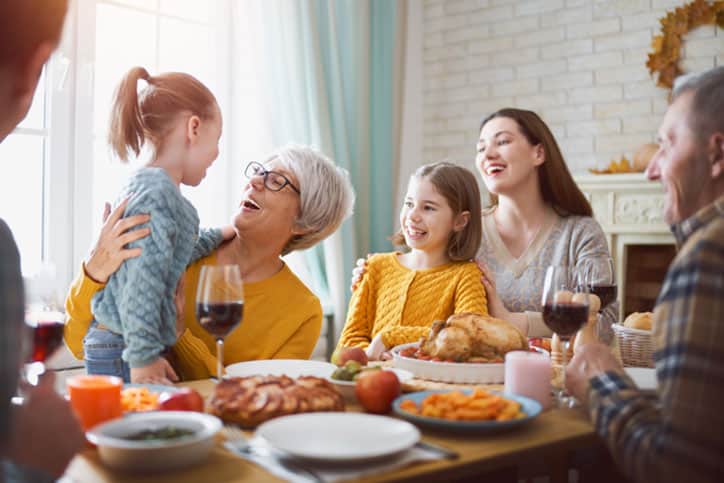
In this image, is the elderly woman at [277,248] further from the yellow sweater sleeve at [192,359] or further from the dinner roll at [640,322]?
the dinner roll at [640,322]

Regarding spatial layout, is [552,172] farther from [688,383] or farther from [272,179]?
[688,383]

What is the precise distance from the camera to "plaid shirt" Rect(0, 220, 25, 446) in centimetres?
93

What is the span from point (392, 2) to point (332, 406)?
157 inches

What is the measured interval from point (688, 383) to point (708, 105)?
1.56 feet

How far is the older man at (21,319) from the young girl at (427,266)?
1510 mm

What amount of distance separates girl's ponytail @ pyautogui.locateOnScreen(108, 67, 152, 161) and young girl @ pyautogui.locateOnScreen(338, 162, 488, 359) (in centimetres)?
95

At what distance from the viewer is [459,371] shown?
63.9 inches

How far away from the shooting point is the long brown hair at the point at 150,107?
6.73 feet

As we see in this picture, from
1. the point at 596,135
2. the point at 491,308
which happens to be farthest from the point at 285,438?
the point at 596,135

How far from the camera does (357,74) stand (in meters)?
4.52

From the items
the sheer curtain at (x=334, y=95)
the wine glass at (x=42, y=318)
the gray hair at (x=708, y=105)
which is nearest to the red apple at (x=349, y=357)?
the wine glass at (x=42, y=318)

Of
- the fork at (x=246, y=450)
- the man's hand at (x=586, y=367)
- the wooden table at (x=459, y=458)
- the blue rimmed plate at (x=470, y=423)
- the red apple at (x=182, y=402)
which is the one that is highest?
the man's hand at (x=586, y=367)

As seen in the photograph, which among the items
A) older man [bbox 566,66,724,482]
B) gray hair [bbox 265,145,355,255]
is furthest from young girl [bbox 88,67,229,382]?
older man [bbox 566,66,724,482]

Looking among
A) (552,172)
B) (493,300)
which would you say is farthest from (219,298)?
(552,172)
